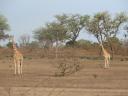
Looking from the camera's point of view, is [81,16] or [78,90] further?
[81,16]

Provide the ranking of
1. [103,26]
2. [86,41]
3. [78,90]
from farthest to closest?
[86,41] → [103,26] → [78,90]

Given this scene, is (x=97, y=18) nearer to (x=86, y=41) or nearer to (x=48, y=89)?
(x=86, y=41)

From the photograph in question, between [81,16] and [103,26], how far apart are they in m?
6.51

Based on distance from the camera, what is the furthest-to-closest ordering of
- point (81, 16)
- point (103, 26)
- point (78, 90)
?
point (81, 16), point (103, 26), point (78, 90)

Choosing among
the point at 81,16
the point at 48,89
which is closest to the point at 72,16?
the point at 81,16

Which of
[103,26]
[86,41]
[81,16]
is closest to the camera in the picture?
[103,26]

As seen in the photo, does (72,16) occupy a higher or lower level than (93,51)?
higher

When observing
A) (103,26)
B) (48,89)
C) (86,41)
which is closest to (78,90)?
(48,89)

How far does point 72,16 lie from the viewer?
6028 cm

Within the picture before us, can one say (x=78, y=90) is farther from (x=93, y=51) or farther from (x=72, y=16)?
(x=72, y=16)

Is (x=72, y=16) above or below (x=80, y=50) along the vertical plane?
above

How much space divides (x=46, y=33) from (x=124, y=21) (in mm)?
9970

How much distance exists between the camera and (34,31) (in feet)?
211

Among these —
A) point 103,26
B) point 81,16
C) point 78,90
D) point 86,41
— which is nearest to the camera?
point 78,90
